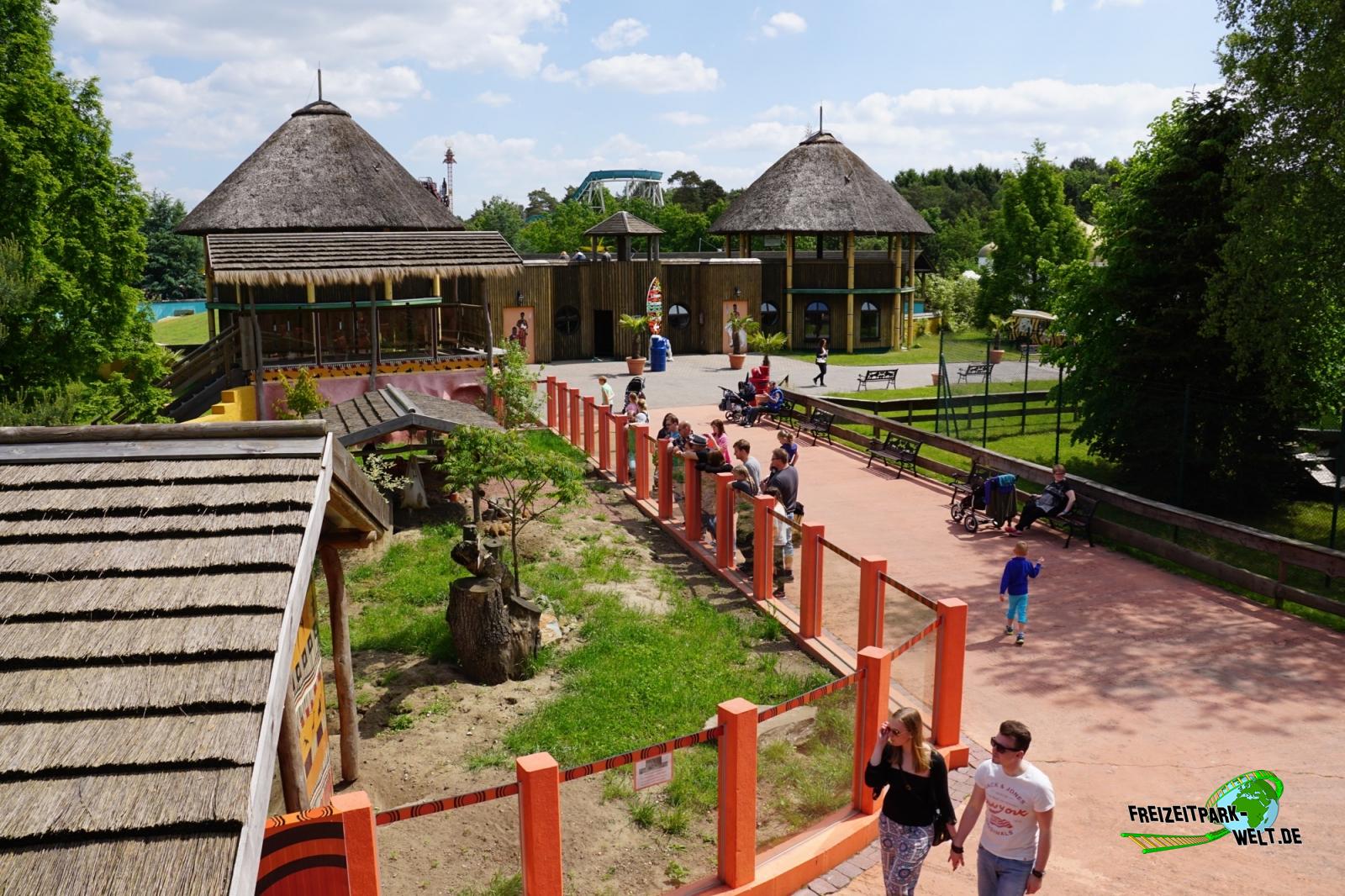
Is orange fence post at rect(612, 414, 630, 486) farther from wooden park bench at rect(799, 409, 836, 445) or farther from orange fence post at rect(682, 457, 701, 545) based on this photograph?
wooden park bench at rect(799, 409, 836, 445)

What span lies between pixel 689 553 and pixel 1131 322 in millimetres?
9773

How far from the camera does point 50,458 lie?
211 inches

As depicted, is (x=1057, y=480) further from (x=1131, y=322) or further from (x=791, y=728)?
(x=791, y=728)

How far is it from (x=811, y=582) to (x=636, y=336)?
2779 cm

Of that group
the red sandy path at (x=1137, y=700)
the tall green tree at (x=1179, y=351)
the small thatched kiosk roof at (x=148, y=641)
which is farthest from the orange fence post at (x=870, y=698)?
the tall green tree at (x=1179, y=351)

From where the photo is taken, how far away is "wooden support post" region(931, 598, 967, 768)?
28.3 ft

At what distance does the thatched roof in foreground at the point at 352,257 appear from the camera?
2112 cm

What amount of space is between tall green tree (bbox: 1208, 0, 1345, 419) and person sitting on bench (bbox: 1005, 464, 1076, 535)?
10.9 feet

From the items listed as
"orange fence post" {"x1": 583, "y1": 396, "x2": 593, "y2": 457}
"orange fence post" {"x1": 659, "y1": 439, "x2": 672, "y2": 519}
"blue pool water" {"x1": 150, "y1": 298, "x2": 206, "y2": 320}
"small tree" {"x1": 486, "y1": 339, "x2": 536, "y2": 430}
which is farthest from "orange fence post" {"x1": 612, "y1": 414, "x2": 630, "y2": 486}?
"blue pool water" {"x1": 150, "y1": 298, "x2": 206, "y2": 320}

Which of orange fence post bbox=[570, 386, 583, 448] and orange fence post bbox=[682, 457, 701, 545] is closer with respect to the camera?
orange fence post bbox=[682, 457, 701, 545]

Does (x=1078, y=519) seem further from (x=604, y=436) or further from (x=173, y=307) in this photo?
(x=173, y=307)

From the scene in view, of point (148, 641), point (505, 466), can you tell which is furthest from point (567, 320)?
point (148, 641)

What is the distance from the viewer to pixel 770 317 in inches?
1709

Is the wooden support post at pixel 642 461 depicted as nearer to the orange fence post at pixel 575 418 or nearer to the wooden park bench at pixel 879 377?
the orange fence post at pixel 575 418
